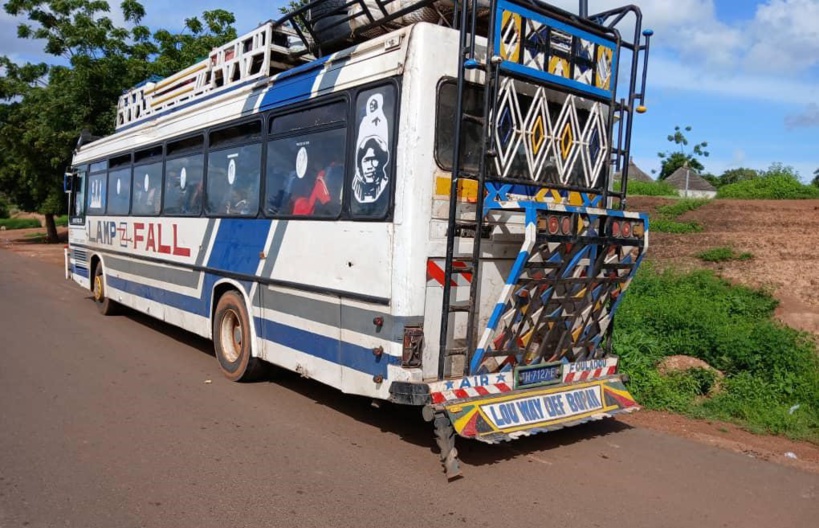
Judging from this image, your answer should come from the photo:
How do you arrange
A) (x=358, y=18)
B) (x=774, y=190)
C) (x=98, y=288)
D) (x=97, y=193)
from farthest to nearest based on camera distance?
(x=774, y=190), (x=98, y=288), (x=97, y=193), (x=358, y=18)

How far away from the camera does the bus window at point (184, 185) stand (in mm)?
8000

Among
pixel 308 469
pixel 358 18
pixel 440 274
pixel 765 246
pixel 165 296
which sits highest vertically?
pixel 358 18

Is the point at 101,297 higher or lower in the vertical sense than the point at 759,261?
lower

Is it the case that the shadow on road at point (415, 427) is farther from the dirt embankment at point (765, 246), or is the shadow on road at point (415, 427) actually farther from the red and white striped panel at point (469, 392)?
the dirt embankment at point (765, 246)

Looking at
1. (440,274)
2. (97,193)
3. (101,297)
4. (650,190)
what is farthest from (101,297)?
(650,190)

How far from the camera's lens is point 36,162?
2661 cm

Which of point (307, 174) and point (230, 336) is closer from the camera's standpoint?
point (307, 174)

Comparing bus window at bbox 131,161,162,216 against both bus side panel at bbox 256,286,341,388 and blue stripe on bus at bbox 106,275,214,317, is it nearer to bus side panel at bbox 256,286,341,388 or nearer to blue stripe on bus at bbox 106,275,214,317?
blue stripe on bus at bbox 106,275,214,317

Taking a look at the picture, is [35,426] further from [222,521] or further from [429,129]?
[429,129]

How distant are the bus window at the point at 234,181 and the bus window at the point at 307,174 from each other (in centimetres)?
31

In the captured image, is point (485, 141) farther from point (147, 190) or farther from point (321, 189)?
point (147, 190)

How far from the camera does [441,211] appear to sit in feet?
16.3

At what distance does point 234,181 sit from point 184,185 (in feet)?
4.87

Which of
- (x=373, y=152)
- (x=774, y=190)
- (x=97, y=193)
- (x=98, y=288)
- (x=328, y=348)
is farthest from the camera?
(x=774, y=190)
